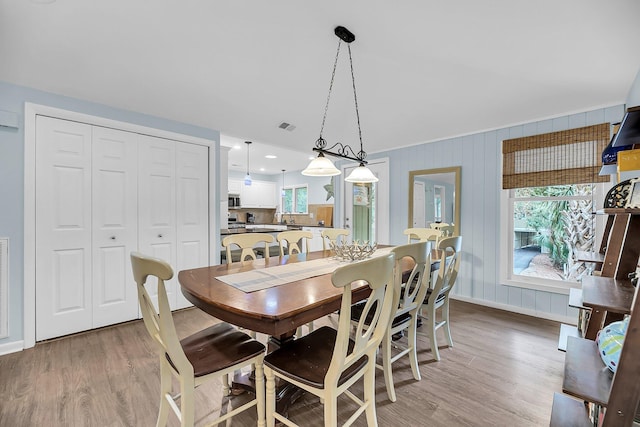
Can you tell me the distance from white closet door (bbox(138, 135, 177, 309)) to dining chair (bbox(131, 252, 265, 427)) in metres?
1.99

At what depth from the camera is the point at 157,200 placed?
125 inches

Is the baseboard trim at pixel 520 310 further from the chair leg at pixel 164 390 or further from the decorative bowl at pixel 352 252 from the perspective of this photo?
the chair leg at pixel 164 390

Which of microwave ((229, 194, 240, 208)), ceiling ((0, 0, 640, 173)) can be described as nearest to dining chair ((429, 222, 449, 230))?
ceiling ((0, 0, 640, 173))

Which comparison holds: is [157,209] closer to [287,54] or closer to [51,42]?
[51,42]

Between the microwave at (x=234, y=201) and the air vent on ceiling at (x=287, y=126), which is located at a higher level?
the air vent on ceiling at (x=287, y=126)

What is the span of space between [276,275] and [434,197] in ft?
10.2

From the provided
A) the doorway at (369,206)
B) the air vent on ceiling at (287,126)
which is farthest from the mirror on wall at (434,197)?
the air vent on ceiling at (287,126)

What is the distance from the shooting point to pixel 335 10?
1870 millimetres

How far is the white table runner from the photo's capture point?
62.3 inches

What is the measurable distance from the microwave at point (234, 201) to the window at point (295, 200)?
1411 millimetres

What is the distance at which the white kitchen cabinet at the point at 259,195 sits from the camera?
7828 millimetres

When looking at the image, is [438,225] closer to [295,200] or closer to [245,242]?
[245,242]

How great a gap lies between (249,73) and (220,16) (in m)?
0.64

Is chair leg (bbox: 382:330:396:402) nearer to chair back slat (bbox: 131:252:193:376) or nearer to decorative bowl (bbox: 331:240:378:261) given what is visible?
decorative bowl (bbox: 331:240:378:261)
